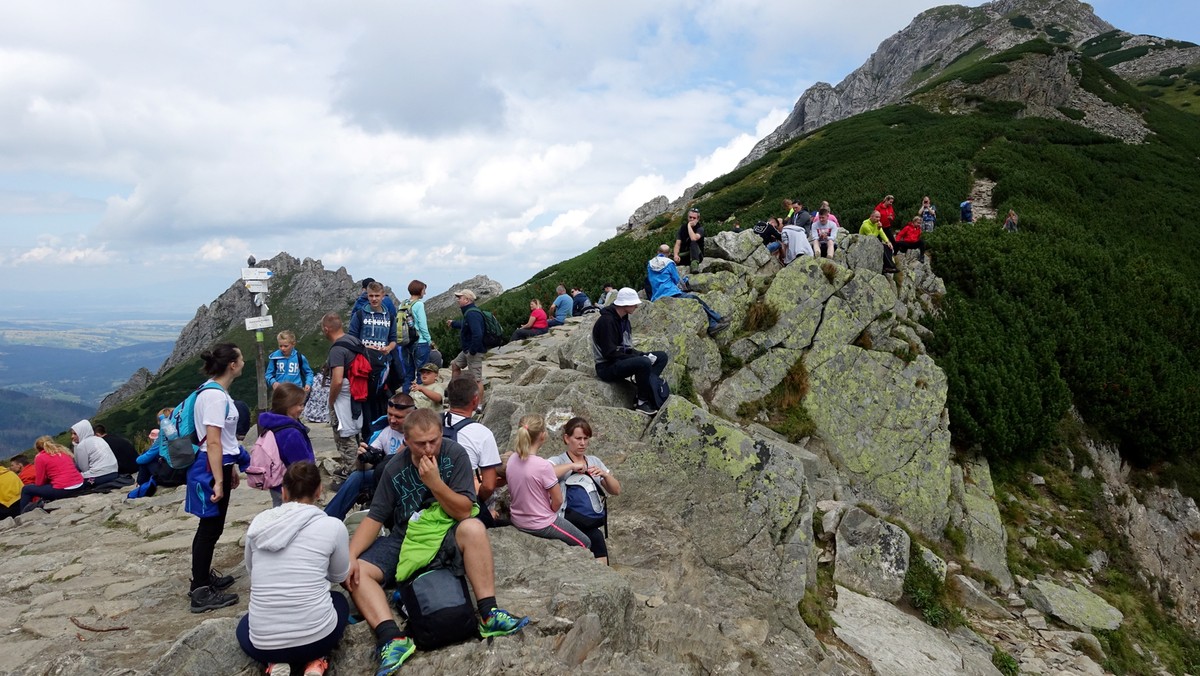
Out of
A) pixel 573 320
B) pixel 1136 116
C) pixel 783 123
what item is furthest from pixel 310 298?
pixel 1136 116

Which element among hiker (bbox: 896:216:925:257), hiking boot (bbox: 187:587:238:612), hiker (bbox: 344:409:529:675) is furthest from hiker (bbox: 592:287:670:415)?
hiker (bbox: 896:216:925:257)

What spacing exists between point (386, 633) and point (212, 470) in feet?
9.20

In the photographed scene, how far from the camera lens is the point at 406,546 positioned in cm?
Answer: 532

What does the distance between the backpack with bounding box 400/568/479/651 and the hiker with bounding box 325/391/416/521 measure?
92.2 inches

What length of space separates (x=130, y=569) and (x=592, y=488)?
654 cm

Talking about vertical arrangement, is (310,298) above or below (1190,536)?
above

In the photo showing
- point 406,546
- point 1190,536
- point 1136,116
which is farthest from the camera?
point 1136,116

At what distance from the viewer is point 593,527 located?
710 centimetres

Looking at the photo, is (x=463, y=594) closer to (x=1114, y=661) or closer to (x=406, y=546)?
(x=406, y=546)

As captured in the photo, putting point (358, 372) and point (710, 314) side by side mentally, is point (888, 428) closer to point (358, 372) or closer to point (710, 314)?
point (710, 314)

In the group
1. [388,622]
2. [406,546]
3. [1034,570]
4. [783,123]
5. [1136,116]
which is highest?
[783,123]

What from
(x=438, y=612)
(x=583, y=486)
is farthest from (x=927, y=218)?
(x=438, y=612)

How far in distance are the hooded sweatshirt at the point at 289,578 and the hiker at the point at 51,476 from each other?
11601 millimetres

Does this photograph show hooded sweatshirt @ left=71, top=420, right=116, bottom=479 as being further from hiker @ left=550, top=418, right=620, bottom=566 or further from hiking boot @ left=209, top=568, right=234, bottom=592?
hiker @ left=550, top=418, right=620, bottom=566
